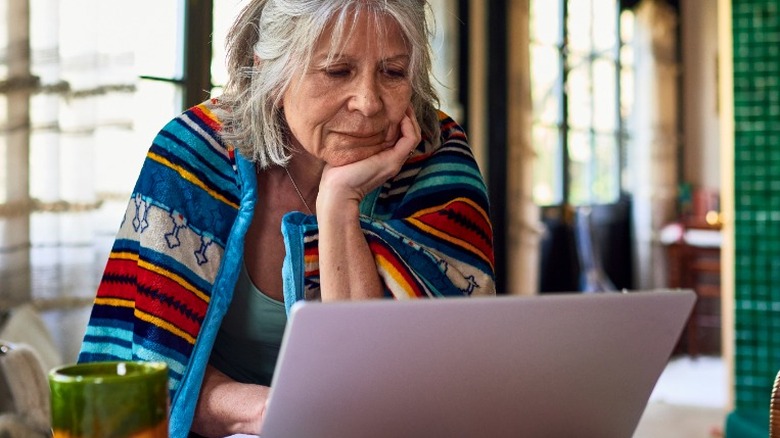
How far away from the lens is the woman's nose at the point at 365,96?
3.99 ft

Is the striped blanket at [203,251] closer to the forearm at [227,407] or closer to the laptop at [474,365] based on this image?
the forearm at [227,407]

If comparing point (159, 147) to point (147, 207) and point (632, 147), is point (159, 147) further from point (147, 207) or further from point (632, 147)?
point (632, 147)

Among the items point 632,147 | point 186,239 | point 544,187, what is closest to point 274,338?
point 186,239

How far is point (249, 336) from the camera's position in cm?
A: 134

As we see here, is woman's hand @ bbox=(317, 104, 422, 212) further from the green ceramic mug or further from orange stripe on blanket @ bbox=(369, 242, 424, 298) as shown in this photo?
the green ceramic mug

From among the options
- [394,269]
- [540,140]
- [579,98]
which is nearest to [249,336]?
[394,269]

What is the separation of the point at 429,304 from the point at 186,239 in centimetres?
63

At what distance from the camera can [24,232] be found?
2.54 meters

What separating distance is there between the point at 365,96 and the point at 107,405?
66cm

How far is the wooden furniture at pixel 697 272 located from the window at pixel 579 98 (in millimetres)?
617

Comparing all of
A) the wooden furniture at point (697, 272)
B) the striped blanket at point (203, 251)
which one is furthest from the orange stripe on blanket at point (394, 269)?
the wooden furniture at point (697, 272)

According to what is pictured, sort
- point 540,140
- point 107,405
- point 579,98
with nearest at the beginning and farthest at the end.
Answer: point 107,405 < point 540,140 < point 579,98

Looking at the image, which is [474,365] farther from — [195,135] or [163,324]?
[195,135]

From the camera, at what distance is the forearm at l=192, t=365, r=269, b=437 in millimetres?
1122
